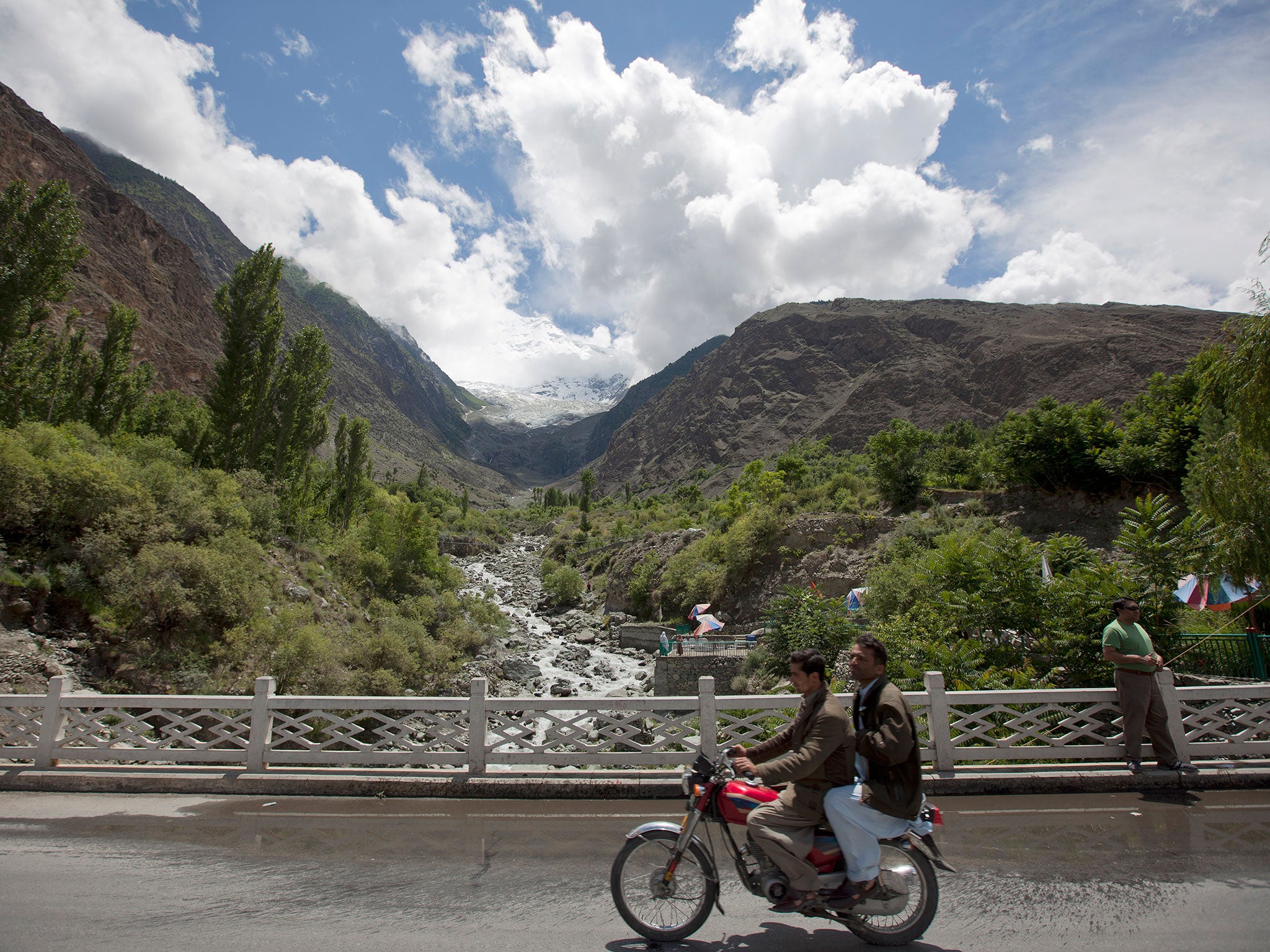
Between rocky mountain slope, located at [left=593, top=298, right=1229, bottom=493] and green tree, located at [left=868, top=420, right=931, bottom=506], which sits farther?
rocky mountain slope, located at [left=593, top=298, right=1229, bottom=493]

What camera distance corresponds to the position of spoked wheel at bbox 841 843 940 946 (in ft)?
13.3

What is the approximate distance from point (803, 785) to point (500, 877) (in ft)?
9.60

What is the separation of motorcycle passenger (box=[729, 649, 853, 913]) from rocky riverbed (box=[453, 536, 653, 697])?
25.2 meters

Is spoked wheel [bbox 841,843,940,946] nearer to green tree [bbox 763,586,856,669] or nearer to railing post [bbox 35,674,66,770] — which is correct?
railing post [bbox 35,674,66,770]

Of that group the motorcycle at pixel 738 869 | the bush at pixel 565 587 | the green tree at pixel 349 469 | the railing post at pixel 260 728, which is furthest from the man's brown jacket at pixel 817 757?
Answer: the bush at pixel 565 587

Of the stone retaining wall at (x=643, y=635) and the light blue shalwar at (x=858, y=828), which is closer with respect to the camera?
the light blue shalwar at (x=858, y=828)

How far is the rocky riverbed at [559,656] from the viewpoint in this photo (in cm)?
3023

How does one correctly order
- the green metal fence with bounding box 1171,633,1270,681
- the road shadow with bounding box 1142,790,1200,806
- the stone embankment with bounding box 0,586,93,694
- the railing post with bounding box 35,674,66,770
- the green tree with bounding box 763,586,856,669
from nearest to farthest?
the road shadow with bounding box 1142,790,1200,806 → the railing post with bounding box 35,674,66,770 → the green metal fence with bounding box 1171,633,1270,681 → the stone embankment with bounding box 0,586,93,694 → the green tree with bounding box 763,586,856,669

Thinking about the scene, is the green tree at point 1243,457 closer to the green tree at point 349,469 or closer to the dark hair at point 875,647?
the dark hair at point 875,647

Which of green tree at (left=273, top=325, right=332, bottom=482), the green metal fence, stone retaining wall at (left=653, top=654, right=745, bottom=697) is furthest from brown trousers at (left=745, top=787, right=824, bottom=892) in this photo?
green tree at (left=273, top=325, right=332, bottom=482)

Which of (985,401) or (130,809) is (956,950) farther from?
(985,401)

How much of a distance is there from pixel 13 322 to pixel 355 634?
16895 mm

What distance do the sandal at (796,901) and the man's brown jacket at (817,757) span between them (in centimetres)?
49

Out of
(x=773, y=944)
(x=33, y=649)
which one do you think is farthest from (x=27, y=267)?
(x=773, y=944)
